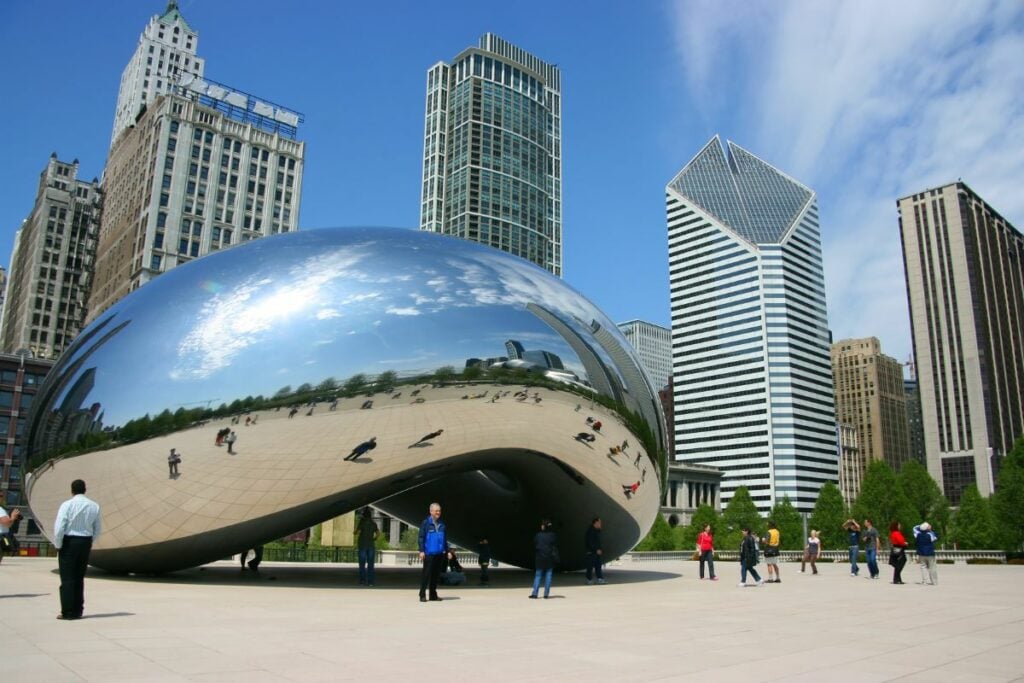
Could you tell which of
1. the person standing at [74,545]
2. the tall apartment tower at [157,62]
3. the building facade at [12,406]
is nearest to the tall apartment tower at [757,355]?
the tall apartment tower at [157,62]

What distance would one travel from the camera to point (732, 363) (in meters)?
185

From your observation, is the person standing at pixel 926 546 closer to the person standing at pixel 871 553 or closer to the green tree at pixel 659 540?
the person standing at pixel 871 553

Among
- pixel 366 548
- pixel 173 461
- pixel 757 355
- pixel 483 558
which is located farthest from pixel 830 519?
pixel 757 355

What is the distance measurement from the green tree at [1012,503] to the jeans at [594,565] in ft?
153

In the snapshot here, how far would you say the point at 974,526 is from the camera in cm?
6388

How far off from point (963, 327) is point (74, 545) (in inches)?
7746

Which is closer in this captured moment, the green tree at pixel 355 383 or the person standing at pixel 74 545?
the person standing at pixel 74 545

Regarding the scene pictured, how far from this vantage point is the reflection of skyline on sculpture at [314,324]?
11.7 m

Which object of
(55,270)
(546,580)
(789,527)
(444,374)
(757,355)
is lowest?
(546,580)

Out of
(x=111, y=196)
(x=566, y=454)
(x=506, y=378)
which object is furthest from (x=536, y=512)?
(x=111, y=196)

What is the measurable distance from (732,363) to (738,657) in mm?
185199

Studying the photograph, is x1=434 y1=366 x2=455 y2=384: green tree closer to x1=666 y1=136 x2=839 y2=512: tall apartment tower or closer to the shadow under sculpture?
the shadow under sculpture

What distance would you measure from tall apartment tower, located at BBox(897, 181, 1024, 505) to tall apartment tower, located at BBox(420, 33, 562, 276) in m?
85.6

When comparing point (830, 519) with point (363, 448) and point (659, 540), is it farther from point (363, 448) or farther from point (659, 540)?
point (363, 448)
